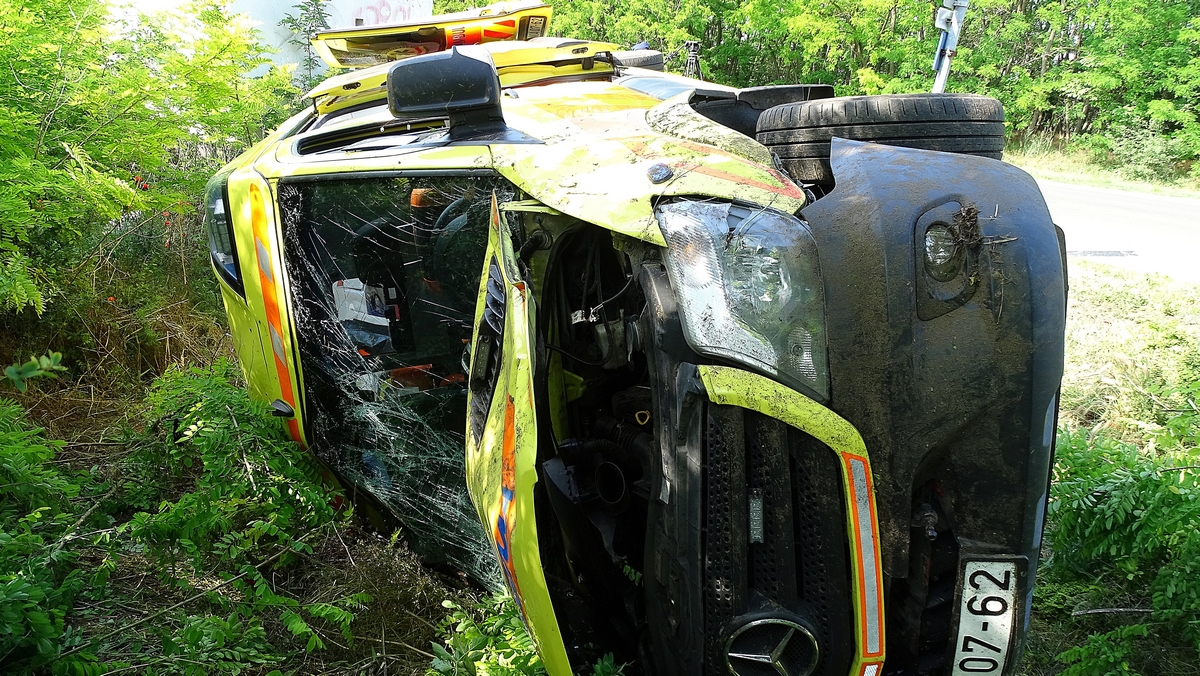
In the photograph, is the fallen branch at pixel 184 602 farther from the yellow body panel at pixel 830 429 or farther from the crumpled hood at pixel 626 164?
the yellow body panel at pixel 830 429

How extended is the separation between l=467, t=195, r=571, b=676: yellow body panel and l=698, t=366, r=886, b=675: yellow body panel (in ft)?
1.48

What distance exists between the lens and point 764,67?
23.1 metres

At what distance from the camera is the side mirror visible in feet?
Answer: 7.91

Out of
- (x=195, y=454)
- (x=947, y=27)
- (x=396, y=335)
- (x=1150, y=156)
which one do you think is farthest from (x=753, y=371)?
(x=1150, y=156)

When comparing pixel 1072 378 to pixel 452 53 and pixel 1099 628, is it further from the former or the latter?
pixel 452 53

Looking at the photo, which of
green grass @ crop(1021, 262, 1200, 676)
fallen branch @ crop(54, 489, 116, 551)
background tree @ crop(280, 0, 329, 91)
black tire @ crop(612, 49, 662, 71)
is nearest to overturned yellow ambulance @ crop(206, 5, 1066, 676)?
green grass @ crop(1021, 262, 1200, 676)

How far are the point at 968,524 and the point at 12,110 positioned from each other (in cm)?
439

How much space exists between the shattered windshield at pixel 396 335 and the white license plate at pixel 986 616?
5.12 ft

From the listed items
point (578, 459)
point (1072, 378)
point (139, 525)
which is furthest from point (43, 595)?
point (1072, 378)

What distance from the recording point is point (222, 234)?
3512 mm

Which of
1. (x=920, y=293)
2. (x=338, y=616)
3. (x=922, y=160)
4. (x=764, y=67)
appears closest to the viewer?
(x=920, y=293)

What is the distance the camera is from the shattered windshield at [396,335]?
2848 mm

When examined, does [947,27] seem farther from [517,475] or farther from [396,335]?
[517,475]

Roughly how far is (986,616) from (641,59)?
3142 mm
